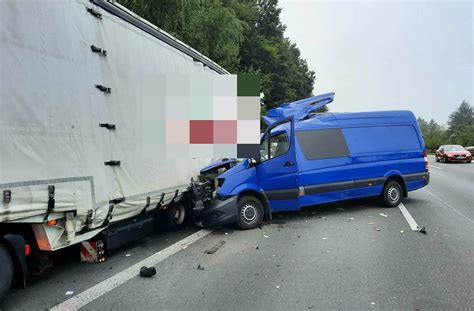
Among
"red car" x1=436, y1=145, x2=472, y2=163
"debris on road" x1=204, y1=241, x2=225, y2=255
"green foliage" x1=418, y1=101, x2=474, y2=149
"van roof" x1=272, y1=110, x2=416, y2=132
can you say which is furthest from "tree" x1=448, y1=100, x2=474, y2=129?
"debris on road" x1=204, y1=241, x2=225, y2=255

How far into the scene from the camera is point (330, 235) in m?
6.96

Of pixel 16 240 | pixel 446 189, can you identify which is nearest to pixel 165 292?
pixel 16 240

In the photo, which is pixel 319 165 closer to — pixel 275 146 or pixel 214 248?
pixel 275 146

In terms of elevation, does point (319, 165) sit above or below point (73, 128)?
below

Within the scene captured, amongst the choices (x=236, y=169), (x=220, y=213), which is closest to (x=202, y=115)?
(x=236, y=169)

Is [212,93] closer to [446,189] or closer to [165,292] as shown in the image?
[165,292]

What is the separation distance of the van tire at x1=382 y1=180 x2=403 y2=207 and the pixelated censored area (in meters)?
3.64

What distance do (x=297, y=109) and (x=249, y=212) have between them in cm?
305

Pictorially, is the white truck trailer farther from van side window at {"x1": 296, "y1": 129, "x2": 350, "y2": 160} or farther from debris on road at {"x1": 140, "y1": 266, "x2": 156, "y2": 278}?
van side window at {"x1": 296, "y1": 129, "x2": 350, "y2": 160}

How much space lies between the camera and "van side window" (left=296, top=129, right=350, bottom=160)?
28.0ft

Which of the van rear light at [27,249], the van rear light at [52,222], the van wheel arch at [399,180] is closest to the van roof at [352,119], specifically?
the van wheel arch at [399,180]

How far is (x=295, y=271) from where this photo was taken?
509 centimetres

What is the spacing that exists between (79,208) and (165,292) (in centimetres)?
135

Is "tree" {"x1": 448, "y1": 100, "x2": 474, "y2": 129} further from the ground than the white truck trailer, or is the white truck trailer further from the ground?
"tree" {"x1": 448, "y1": 100, "x2": 474, "y2": 129}
